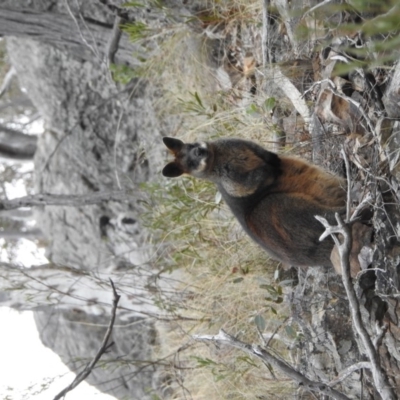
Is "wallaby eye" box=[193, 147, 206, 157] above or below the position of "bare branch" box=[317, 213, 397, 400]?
above

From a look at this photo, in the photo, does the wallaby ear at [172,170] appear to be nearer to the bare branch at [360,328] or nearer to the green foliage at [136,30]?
the bare branch at [360,328]

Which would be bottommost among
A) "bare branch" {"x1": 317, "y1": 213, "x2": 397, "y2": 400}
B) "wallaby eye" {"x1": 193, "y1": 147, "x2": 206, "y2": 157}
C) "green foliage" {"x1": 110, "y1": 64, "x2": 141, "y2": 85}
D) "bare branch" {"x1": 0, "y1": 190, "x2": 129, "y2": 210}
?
"bare branch" {"x1": 0, "y1": 190, "x2": 129, "y2": 210}

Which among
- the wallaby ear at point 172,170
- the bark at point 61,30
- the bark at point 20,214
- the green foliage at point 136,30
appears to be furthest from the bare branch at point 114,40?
the bark at point 20,214

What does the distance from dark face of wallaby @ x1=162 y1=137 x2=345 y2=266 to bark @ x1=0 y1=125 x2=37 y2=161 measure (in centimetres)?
758

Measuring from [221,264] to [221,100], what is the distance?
129 centimetres

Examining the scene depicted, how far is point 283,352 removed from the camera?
15.0 feet

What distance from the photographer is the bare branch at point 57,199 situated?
5.91 meters

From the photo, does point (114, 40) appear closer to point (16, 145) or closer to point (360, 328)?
point (360, 328)

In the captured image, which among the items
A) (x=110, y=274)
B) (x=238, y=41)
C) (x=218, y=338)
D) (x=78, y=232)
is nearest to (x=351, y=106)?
(x=218, y=338)

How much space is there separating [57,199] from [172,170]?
247 centimetres

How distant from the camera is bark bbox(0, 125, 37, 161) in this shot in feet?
36.0

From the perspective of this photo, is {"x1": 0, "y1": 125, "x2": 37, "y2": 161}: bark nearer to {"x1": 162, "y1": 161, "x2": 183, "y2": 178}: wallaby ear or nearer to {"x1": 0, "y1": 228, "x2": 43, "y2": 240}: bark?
{"x1": 0, "y1": 228, "x2": 43, "y2": 240}: bark

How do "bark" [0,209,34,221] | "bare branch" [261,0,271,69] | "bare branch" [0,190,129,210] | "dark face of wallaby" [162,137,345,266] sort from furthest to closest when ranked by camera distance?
"bark" [0,209,34,221], "bare branch" [0,190,129,210], "bare branch" [261,0,271,69], "dark face of wallaby" [162,137,345,266]

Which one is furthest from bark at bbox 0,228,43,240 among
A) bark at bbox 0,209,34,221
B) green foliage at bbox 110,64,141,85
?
green foliage at bbox 110,64,141,85
